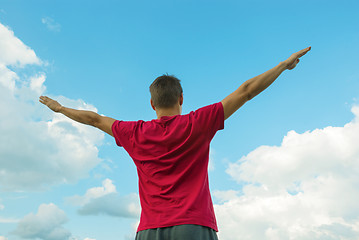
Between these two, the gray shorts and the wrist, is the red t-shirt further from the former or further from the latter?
the wrist

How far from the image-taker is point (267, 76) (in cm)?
452

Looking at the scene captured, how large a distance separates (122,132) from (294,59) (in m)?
2.65

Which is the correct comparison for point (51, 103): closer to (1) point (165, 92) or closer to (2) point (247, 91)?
(1) point (165, 92)

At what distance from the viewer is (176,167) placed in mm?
4164

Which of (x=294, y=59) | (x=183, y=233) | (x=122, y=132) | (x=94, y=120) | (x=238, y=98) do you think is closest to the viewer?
(x=183, y=233)

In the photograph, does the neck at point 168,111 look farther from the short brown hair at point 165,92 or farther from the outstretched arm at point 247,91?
the outstretched arm at point 247,91

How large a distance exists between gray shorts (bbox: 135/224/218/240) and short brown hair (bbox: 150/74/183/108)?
1.60 meters

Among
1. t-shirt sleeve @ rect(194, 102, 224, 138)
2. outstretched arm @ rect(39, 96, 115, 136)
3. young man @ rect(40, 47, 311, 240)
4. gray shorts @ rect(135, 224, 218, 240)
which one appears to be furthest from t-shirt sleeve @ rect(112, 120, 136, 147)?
gray shorts @ rect(135, 224, 218, 240)

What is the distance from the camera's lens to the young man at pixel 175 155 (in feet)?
12.8

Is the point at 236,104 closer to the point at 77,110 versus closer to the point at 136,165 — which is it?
the point at 136,165

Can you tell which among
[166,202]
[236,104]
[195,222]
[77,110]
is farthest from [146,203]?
[77,110]

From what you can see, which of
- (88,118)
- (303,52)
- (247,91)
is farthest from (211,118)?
(88,118)

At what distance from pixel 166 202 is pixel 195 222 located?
0.42 meters

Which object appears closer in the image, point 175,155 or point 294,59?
point 175,155
